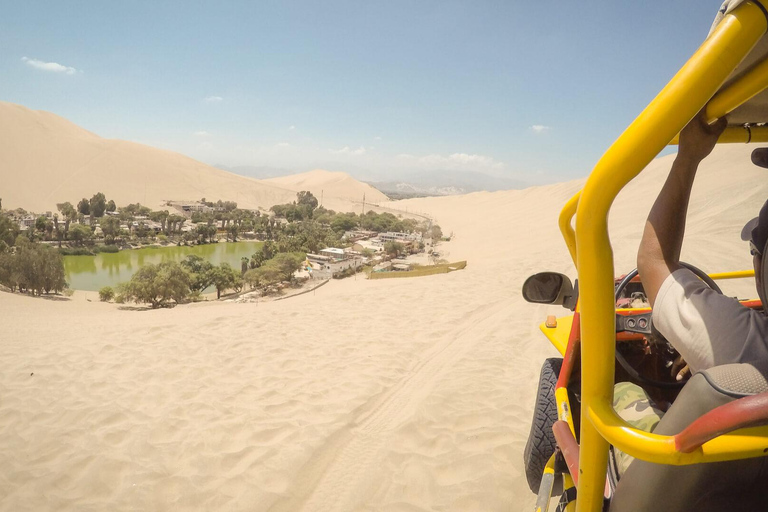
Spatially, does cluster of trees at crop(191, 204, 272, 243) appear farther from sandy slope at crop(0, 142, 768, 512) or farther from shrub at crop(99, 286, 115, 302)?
sandy slope at crop(0, 142, 768, 512)

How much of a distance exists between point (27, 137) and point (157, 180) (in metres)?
29.7

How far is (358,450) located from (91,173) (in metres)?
96.3

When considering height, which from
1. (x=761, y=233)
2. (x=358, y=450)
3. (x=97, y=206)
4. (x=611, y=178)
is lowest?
(x=358, y=450)

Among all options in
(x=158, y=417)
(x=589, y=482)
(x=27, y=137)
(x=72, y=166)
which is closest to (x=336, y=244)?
(x=158, y=417)

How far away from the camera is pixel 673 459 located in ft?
2.98

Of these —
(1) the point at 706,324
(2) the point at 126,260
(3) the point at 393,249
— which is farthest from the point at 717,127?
(2) the point at 126,260

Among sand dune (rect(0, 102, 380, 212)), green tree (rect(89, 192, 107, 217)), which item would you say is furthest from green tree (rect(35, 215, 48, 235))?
sand dune (rect(0, 102, 380, 212))

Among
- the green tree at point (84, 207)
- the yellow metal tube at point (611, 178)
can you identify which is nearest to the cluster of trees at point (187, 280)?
the yellow metal tube at point (611, 178)

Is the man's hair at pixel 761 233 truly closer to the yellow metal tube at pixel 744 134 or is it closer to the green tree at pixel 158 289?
the yellow metal tube at pixel 744 134

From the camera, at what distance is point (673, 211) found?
1.18m

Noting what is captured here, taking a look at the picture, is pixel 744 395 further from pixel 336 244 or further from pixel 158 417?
pixel 336 244

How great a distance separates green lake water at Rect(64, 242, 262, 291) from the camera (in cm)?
2723

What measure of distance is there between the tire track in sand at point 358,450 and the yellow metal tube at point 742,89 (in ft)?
11.0

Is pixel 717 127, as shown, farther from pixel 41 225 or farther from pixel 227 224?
pixel 227 224
